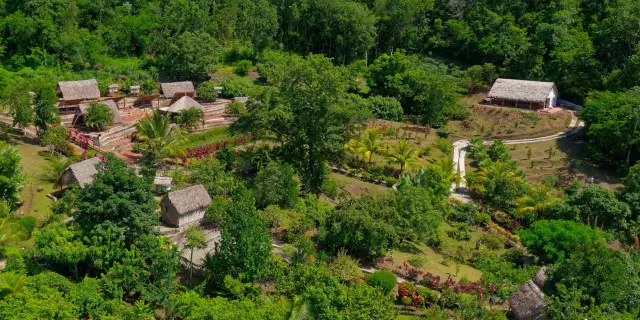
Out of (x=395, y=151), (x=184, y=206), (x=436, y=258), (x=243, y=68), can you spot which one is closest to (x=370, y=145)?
(x=395, y=151)

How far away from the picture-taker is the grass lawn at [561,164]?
45.0 m

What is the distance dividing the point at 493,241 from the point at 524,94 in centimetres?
2575

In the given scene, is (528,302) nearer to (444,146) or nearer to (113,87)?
(444,146)

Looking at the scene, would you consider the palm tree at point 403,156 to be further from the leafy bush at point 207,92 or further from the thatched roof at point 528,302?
the leafy bush at point 207,92

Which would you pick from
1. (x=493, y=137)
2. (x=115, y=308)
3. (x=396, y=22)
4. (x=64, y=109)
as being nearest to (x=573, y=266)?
(x=115, y=308)

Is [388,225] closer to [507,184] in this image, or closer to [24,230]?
[507,184]

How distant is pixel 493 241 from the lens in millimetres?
34875

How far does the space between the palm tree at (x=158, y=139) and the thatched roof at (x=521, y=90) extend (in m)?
31.7

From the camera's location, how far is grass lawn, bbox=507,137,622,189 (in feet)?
148

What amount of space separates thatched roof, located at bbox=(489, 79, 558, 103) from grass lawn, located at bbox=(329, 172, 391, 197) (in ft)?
71.8

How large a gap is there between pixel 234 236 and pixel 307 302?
5148 mm

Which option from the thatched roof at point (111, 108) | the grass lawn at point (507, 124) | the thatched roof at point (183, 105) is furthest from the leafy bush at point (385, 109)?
the thatched roof at point (111, 108)

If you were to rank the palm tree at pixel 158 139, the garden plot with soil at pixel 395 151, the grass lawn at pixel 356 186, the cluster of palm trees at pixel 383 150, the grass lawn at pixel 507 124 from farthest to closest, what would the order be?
the grass lawn at pixel 507 124
the garden plot with soil at pixel 395 151
the cluster of palm trees at pixel 383 150
the grass lawn at pixel 356 186
the palm tree at pixel 158 139

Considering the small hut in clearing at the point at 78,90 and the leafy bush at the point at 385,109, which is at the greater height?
the small hut in clearing at the point at 78,90
